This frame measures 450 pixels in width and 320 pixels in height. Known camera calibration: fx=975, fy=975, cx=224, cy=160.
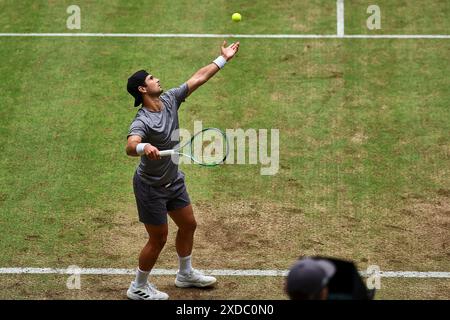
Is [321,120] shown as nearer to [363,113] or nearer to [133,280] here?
[363,113]

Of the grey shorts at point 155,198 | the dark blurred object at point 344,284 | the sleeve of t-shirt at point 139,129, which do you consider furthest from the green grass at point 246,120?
the dark blurred object at point 344,284

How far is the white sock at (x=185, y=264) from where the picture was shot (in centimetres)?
1138

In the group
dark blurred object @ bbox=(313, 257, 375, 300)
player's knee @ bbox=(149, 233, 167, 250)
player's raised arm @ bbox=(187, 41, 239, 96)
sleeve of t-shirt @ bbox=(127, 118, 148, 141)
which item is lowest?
dark blurred object @ bbox=(313, 257, 375, 300)

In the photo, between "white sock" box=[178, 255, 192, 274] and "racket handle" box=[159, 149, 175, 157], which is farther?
"white sock" box=[178, 255, 192, 274]

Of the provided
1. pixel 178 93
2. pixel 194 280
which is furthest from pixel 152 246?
pixel 178 93

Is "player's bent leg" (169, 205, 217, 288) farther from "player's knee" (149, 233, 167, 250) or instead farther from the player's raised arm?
the player's raised arm

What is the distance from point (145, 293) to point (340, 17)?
809 centimetres

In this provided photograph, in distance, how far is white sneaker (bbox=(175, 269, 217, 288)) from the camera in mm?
11438

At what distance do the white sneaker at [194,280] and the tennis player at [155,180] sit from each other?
13.1 inches

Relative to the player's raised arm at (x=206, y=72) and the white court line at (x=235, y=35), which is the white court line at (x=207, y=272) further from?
the white court line at (x=235, y=35)

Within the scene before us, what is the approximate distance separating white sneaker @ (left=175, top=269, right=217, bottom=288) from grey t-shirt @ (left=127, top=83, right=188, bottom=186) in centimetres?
127

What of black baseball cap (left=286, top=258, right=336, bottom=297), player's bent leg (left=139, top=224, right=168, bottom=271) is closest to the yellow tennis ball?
player's bent leg (left=139, top=224, right=168, bottom=271)

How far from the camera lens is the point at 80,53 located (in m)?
16.6
